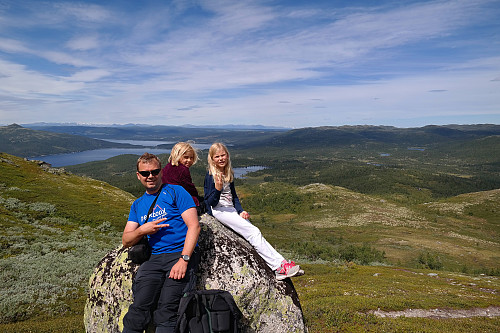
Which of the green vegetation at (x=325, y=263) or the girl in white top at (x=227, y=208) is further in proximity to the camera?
the green vegetation at (x=325, y=263)

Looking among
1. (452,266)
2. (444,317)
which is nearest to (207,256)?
(444,317)

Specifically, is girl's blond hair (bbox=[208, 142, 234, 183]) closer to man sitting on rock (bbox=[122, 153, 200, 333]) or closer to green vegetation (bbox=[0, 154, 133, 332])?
man sitting on rock (bbox=[122, 153, 200, 333])

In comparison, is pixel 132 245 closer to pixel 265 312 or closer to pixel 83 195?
pixel 265 312

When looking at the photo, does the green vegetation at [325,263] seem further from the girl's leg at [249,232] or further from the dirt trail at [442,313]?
the girl's leg at [249,232]

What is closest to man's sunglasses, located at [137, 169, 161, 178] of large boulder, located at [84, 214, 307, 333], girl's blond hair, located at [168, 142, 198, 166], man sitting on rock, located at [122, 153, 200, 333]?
man sitting on rock, located at [122, 153, 200, 333]

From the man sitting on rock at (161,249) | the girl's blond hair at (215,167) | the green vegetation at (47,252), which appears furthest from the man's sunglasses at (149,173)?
the green vegetation at (47,252)

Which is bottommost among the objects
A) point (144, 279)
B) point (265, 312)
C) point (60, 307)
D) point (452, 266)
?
point (452, 266)

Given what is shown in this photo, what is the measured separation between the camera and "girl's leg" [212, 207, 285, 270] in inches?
306

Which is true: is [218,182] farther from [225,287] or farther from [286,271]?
[286,271]

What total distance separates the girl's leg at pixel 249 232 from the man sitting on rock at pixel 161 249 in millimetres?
2290

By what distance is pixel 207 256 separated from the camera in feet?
23.0

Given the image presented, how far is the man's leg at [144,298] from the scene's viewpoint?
523 centimetres

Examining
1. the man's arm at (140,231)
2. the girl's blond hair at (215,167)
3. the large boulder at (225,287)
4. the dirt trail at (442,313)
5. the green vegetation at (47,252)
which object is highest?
the girl's blond hair at (215,167)

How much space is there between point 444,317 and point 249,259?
15.2 meters
